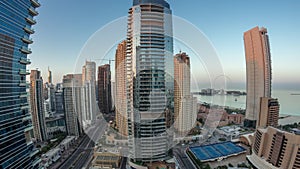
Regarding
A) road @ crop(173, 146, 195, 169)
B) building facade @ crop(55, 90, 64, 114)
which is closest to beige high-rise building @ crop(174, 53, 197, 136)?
road @ crop(173, 146, 195, 169)

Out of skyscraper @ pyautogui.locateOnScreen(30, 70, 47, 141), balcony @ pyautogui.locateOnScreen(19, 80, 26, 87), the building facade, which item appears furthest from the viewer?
the building facade

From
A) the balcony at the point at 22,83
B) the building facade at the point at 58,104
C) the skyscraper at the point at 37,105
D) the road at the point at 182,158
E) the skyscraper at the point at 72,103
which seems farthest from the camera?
the building facade at the point at 58,104

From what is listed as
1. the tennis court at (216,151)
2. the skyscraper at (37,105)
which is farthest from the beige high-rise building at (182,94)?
the skyscraper at (37,105)

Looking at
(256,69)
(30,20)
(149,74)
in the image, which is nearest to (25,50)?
(30,20)

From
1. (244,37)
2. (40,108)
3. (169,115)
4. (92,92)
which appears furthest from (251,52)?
(40,108)

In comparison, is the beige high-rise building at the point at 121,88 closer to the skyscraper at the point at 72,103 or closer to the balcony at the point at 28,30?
the skyscraper at the point at 72,103

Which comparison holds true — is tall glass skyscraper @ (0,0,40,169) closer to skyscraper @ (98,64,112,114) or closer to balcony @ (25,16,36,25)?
balcony @ (25,16,36,25)
